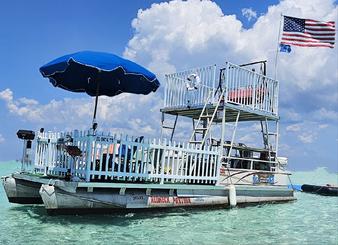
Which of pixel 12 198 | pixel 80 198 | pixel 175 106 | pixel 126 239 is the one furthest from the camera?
pixel 175 106

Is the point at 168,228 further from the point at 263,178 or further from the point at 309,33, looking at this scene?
the point at 309,33

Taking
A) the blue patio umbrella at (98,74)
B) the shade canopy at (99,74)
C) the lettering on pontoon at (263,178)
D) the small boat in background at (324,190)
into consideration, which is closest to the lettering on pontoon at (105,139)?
the blue patio umbrella at (98,74)

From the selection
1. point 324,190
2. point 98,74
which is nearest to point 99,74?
point 98,74

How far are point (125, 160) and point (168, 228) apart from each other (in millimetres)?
2249

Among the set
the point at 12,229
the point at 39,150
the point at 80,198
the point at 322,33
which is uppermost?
the point at 322,33

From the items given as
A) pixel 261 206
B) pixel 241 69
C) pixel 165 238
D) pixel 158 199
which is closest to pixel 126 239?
pixel 165 238

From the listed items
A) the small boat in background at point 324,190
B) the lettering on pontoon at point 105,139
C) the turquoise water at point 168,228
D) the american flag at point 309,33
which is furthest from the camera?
the small boat in background at point 324,190

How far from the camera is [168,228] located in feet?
31.3

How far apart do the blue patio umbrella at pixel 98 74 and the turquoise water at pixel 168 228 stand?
318 centimetres

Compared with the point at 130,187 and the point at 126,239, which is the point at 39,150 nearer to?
the point at 130,187

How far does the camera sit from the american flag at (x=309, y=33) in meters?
17.4

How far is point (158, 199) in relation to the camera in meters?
11.7

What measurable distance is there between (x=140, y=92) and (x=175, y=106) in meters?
3.22

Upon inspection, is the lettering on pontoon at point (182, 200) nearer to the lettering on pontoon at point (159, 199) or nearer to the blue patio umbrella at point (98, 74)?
the lettering on pontoon at point (159, 199)
